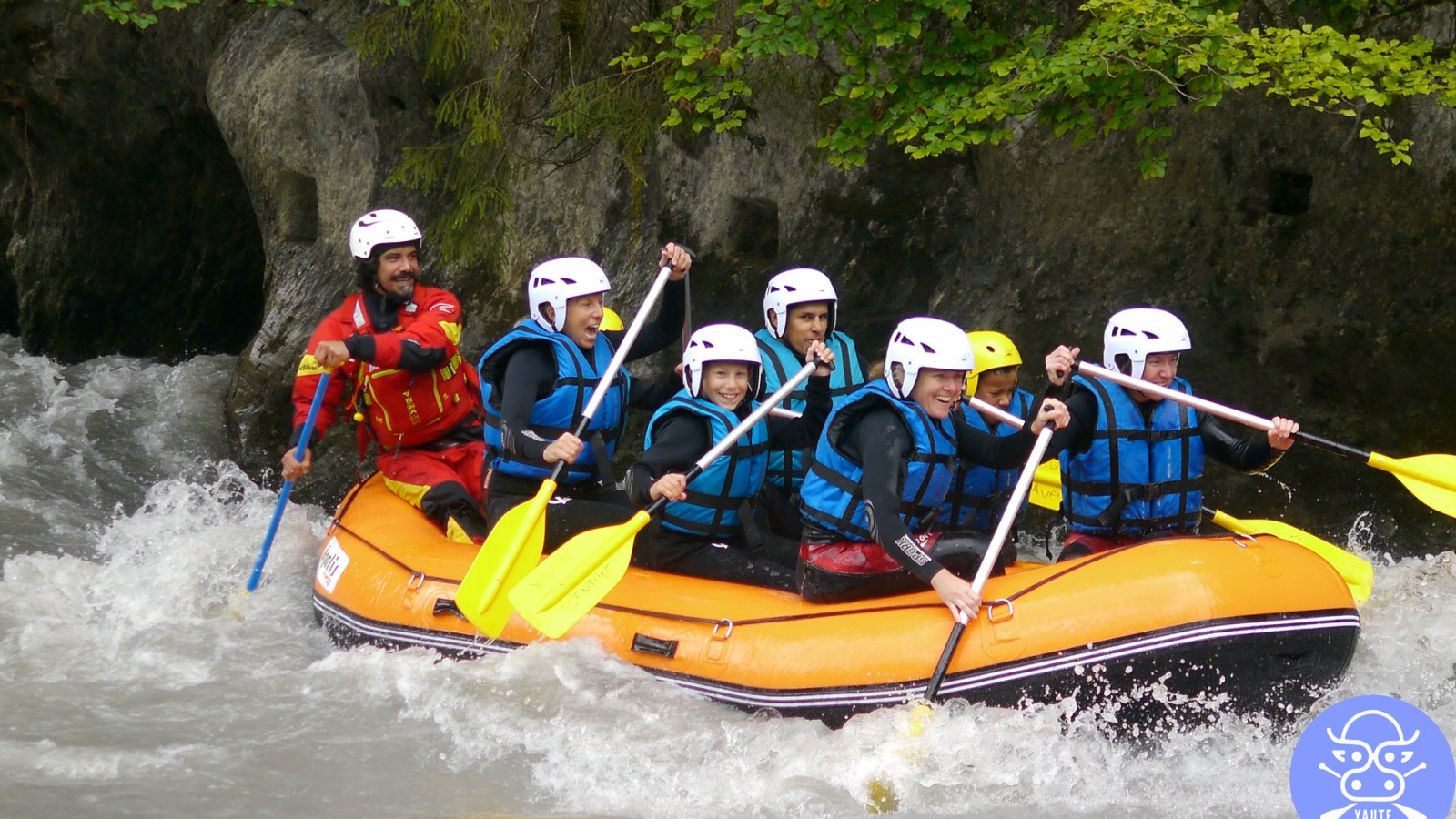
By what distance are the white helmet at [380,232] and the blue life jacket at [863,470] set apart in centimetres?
222

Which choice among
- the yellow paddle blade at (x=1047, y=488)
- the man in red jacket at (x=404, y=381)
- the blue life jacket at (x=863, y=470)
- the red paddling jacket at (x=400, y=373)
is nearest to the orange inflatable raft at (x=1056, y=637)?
the blue life jacket at (x=863, y=470)

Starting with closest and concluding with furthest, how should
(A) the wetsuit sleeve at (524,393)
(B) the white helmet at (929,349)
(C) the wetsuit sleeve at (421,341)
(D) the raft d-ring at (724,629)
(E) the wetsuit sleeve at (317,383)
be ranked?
1. (B) the white helmet at (929,349)
2. (D) the raft d-ring at (724,629)
3. (A) the wetsuit sleeve at (524,393)
4. (C) the wetsuit sleeve at (421,341)
5. (E) the wetsuit sleeve at (317,383)

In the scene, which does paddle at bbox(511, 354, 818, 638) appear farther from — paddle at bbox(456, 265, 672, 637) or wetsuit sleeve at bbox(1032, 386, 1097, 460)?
wetsuit sleeve at bbox(1032, 386, 1097, 460)

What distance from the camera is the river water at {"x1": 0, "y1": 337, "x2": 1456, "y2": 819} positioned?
4.28m

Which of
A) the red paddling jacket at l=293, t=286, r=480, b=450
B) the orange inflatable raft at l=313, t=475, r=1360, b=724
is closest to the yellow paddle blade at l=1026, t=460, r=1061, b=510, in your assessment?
the orange inflatable raft at l=313, t=475, r=1360, b=724

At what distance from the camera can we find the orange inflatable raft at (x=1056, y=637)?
13.8 ft

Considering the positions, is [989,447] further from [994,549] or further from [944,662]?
[944,662]

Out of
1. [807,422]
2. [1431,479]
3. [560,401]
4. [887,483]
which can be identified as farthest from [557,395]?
[1431,479]

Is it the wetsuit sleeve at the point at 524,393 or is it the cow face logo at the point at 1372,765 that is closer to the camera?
the cow face logo at the point at 1372,765

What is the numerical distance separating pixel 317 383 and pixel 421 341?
62cm

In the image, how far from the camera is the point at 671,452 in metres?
5.04

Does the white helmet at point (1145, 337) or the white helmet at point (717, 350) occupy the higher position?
the white helmet at point (1145, 337)

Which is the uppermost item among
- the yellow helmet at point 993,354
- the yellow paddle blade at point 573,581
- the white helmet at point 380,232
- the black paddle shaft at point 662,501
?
the white helmet at point 380,232

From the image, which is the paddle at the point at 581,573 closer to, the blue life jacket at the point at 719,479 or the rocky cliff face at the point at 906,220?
the blue life jacket at the point at 719,479
